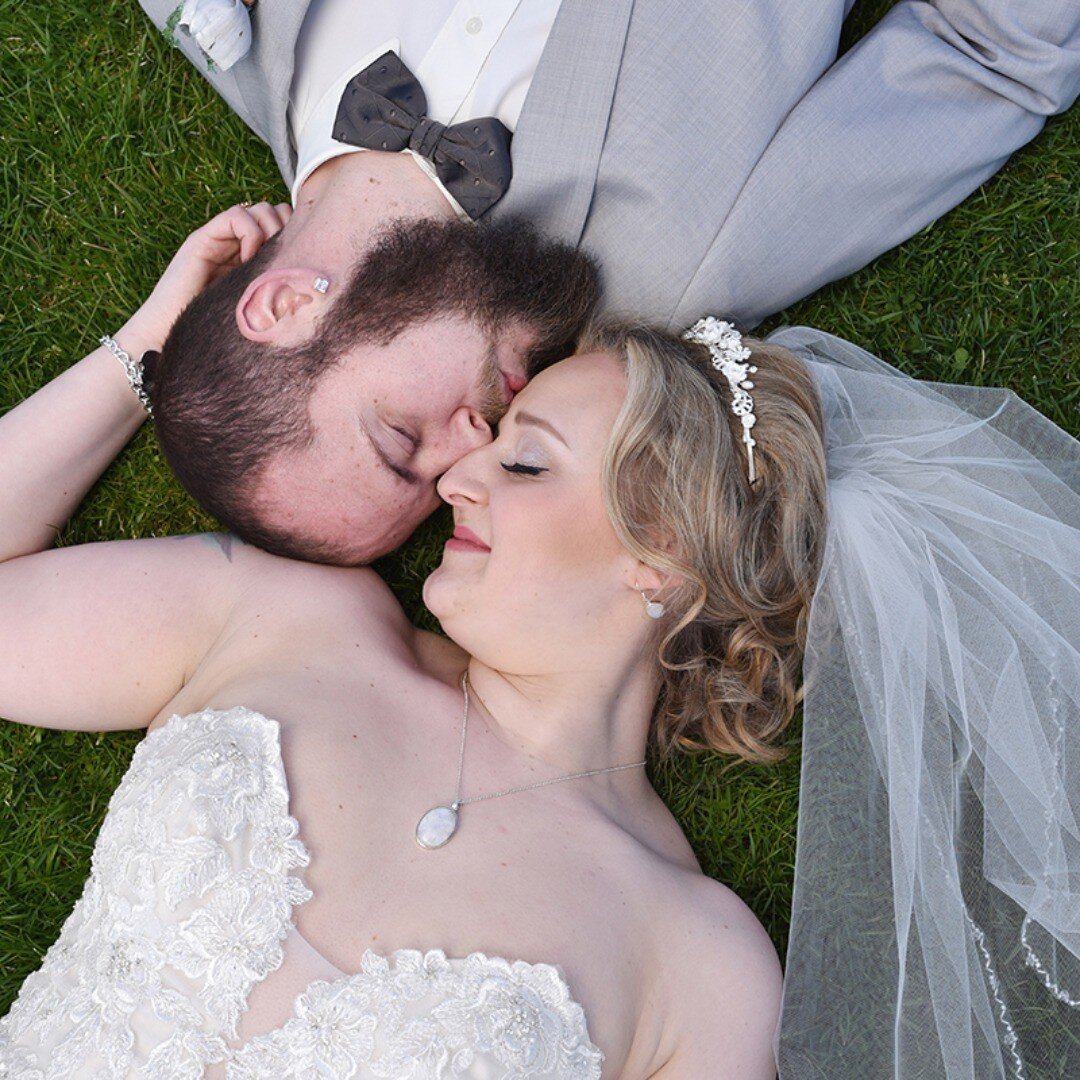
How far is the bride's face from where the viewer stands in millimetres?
3275

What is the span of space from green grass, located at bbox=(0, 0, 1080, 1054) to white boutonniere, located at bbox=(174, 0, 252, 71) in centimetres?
66

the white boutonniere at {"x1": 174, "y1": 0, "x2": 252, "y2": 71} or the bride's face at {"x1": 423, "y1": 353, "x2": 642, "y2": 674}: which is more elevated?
the white boutonniere at {"x1": 174, "y1": 0, "x2": 252, "y2": 71}

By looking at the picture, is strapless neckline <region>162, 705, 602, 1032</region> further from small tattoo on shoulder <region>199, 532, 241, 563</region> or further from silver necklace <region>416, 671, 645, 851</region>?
small tattoo on shoulder <region>199, 532, 241, 563</region>

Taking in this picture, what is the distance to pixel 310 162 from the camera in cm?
373

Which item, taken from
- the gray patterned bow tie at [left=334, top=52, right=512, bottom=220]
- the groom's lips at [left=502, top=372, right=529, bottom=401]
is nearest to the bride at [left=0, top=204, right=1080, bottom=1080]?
the groom's lips at [left=502, top=372, right=529, bottom=401]

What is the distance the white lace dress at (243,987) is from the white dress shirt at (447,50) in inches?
76.3

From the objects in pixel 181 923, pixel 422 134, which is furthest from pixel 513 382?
pixel 181 923

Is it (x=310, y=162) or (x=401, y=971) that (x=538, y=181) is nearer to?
(x=310, y=162)

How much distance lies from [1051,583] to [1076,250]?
1543 mm

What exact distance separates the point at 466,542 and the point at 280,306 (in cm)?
91

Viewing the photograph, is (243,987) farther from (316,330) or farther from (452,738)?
(316,330)

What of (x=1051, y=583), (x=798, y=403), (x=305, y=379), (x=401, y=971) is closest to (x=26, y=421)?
(x=305, y=379)

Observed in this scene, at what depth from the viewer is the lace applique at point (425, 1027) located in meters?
2.79

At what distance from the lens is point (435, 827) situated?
317 cm
